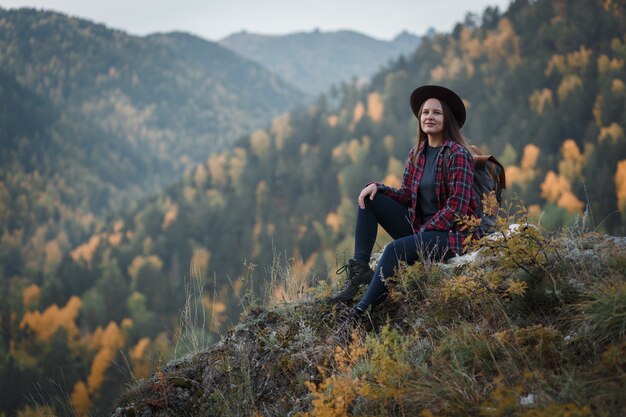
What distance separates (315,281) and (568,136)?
2664 inches

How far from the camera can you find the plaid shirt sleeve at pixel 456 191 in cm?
359

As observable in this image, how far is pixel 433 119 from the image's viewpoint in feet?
12.8

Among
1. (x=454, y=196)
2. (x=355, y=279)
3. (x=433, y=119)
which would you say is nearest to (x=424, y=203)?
(x=454, y=196)

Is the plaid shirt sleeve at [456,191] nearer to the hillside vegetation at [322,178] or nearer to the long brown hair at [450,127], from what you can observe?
the long brown hair at [450,127]

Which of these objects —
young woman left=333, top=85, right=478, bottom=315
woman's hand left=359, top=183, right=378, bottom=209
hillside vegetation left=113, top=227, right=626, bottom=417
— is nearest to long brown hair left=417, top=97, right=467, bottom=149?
young woman left=333, top=85, right=478, bottom=315

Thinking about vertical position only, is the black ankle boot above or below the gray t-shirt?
below

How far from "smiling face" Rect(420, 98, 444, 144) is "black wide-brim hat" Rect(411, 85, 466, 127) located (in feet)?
0.14

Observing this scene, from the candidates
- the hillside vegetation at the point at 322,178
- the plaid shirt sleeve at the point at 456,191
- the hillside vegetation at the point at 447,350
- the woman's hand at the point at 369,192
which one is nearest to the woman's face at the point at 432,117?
the plaid shirt sleeve at the point at 456,191

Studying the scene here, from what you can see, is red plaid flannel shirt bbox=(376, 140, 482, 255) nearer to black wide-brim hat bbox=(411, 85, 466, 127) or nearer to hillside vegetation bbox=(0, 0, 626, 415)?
black wide-brim hat bbox=(411, 85, 466, 127)

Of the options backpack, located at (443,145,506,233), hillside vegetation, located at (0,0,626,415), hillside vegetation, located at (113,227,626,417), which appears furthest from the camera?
hillside vegetation, located at (0,0,626,415)

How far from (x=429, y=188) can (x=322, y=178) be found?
272ft

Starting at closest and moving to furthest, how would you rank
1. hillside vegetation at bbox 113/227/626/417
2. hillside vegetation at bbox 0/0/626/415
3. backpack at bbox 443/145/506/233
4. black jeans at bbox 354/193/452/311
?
hillside vegetation at bbox 113/227/626/417 < black jeans at bbox 354/193/452/311 < backpack at bbox 443/145/506/233 < hillside vegetation at bbox 0/0/626/415

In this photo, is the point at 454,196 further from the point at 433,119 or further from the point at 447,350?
the point at 447,350

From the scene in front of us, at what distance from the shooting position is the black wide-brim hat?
388 cm
